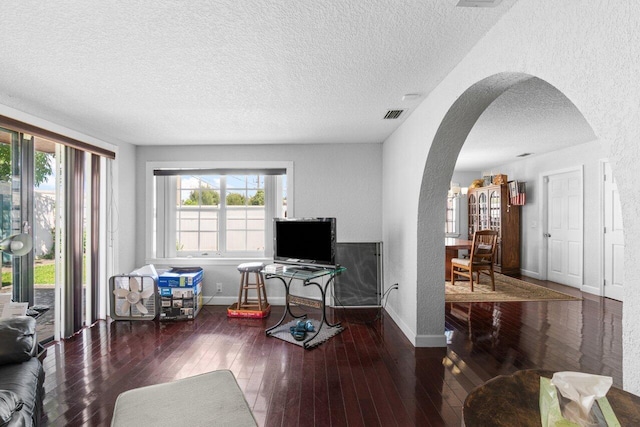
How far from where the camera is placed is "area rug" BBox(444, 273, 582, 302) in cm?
480

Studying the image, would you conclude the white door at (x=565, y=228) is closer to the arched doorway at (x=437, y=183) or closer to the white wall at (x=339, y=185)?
the arched doorway at (x=437, y=183)

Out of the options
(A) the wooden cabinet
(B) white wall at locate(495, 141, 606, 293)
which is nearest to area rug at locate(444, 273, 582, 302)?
(B) white wall at locate(495, 141, 606, 293)

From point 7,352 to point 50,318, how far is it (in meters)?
1.93

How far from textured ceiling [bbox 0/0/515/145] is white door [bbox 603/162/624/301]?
13.2 ft

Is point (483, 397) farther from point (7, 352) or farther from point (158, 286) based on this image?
point (158, 286)

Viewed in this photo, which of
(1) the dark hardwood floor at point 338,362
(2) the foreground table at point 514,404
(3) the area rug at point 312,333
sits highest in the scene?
(2) the foreground table at point 514,404

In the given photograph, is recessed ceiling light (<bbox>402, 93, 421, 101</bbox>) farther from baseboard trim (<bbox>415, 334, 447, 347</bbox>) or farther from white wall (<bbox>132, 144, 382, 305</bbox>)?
baseboard trim (<bbox>415, 334, 447, 347</bbox>)

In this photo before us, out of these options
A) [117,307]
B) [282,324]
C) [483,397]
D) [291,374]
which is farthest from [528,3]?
[117,307]

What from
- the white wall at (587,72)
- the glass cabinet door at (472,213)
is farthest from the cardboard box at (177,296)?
the glass cabinet door at (472,213)

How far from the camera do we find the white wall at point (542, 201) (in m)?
5.15

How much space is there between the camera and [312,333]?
134 inches

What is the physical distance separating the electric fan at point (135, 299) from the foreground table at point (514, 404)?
153 inches

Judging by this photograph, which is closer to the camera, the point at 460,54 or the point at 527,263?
the point at 460,54

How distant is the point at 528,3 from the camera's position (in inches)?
59.1
